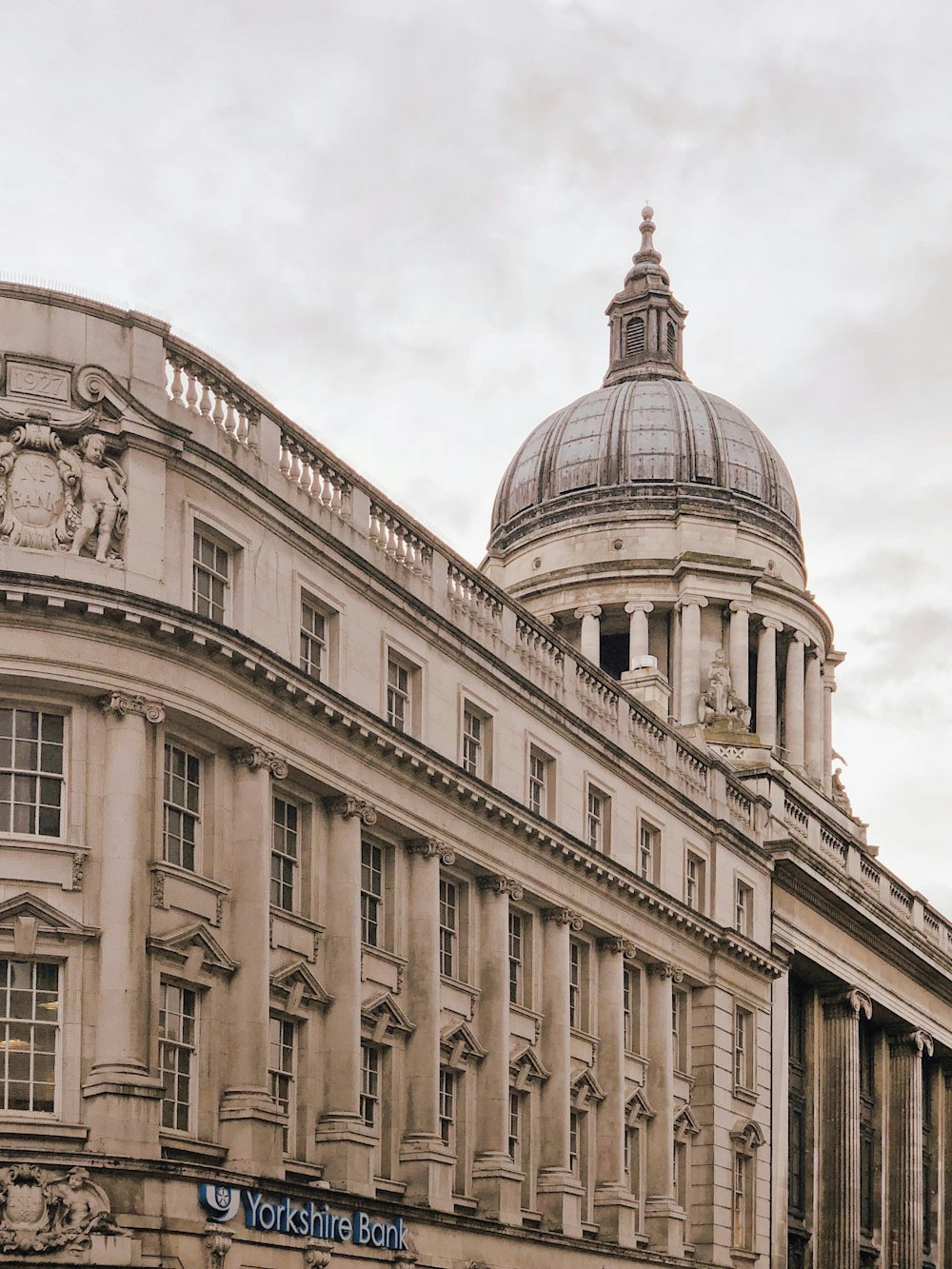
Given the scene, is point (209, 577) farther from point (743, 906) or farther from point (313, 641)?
point (743, 906)

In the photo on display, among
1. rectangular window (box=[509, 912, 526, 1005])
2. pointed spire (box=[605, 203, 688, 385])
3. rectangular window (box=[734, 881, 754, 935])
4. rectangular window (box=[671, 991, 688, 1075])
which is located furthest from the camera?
pointed spire (box=[605, 203, 688, 385])

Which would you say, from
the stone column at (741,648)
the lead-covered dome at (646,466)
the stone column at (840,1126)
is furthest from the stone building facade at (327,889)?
the lead-covered dome at (646,466)

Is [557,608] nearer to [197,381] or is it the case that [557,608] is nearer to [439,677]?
[439,677]

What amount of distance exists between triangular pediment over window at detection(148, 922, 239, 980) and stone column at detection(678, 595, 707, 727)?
63.6m

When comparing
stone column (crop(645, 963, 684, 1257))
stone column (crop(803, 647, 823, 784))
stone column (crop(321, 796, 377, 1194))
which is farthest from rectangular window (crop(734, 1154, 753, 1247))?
stone column (crop(803, 647, 823, 784))

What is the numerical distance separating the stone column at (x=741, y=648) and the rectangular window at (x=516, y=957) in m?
50.4

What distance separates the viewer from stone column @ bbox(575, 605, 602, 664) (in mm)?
107062

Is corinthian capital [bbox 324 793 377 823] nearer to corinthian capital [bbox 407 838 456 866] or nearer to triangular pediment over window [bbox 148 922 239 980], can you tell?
corinthian capital [bbox 407 838 456 866]

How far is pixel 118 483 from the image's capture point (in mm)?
41281

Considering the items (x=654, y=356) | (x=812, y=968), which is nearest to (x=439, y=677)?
(x=812, y=968)

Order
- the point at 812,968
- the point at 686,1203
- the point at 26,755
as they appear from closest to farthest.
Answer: the point at 26,755 < the point at 686,1203 < the point at 812,968

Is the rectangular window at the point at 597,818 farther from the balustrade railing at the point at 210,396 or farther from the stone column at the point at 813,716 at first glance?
the stone column at the point at 813,716

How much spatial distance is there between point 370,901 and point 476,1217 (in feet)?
24.0

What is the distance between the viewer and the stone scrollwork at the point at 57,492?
1590 inches
